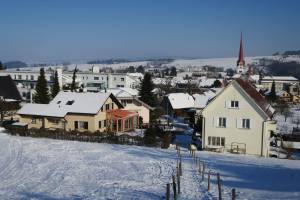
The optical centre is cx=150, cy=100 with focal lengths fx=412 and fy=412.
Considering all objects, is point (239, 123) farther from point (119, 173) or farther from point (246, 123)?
point (119, 173)

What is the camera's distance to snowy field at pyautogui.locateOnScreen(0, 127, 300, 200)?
19.4m

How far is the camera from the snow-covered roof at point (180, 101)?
64.4 m

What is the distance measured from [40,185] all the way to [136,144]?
48.8ft

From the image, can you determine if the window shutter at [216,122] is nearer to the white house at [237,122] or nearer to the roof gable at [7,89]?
the white house at [237,122]

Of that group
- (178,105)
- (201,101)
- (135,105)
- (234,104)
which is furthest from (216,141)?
(178,105)

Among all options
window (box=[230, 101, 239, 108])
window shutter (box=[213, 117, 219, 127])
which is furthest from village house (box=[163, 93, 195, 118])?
window (box=[230, 101, 239, 108])

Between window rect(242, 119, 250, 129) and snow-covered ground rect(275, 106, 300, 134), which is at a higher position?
window rect(242, 119, 250, 129)

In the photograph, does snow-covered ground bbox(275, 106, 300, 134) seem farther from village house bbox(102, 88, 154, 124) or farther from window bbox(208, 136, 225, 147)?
window bbox(208, 136, 225, 147)

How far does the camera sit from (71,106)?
42625mm

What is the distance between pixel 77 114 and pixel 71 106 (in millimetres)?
1393

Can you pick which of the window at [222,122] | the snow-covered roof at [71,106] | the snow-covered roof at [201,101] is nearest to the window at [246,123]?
the window at [222,122]

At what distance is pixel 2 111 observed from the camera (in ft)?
152

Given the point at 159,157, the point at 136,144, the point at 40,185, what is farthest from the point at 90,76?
the point at 40,185

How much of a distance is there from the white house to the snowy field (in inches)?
145
